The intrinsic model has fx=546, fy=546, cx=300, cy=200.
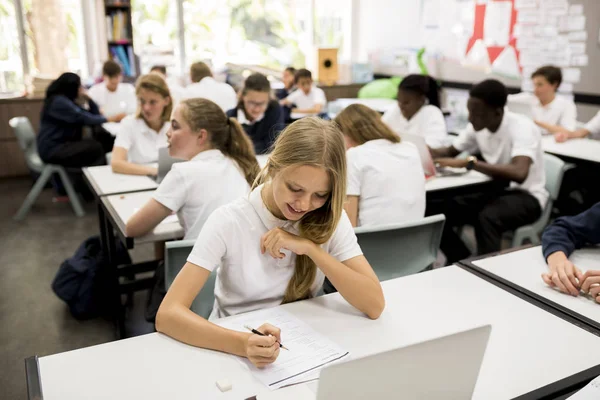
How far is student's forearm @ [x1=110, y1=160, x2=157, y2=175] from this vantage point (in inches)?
115

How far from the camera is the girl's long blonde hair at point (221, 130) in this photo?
217 centimetres

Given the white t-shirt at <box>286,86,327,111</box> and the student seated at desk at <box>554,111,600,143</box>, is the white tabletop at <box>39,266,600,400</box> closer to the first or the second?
the student seated at desk at <box>554,111,600,143</box>

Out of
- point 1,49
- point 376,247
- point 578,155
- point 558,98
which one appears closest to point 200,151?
point 376,247

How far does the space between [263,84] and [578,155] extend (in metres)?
2.13

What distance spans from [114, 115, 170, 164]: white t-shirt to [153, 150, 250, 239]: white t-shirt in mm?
1152

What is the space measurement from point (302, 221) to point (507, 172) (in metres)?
1.88

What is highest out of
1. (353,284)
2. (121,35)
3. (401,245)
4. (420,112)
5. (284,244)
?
(121,35)

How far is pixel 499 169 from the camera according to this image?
2969mm

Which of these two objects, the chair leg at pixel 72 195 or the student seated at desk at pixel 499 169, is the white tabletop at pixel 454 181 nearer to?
the student seated at desk at pixel 499 169

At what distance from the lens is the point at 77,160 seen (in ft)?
14.7

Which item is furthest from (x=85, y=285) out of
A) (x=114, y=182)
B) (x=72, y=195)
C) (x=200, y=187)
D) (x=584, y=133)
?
(x=584, y=133)

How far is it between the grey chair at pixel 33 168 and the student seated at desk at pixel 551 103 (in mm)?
3872

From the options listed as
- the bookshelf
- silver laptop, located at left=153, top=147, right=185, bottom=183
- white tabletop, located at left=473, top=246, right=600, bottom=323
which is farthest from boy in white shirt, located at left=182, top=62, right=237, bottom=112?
white tabletop, located at left=473, top=246, right=600, bottom=323

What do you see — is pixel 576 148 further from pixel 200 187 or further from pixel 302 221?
pixel 302 221
